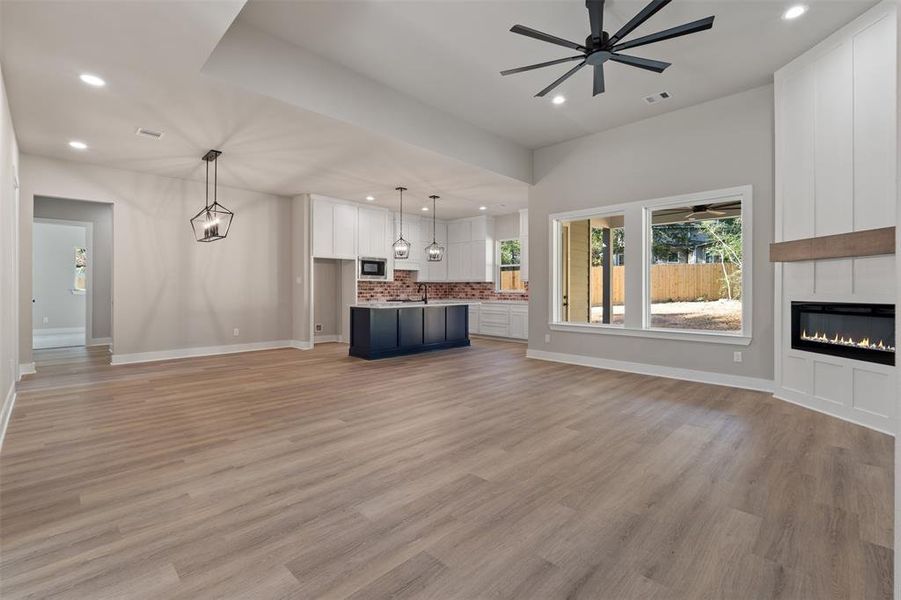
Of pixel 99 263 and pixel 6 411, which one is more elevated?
pixel 99 263

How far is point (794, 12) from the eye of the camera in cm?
341

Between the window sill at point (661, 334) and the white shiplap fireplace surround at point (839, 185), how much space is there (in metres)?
0.46

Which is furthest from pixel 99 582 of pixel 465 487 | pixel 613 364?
pixel 613 364

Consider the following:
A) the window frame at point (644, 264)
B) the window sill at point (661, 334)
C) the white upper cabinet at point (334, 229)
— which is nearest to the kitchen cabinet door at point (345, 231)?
the white upper cabinet at point (334, 229)

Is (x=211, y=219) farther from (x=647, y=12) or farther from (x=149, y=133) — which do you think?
(x=647, y=12)

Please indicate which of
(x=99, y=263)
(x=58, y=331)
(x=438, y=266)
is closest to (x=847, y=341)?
(x=438, y=266)

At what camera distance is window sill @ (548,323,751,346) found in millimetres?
4809

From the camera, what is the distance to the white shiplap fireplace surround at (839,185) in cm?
336

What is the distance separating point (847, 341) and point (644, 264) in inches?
89.9

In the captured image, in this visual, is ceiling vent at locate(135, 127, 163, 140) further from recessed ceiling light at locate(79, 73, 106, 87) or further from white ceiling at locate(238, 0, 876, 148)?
white ceiling at locate(238, 0, 876, 148)

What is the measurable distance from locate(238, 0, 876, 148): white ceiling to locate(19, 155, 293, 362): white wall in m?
4.25

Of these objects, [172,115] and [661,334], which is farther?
[661,334]

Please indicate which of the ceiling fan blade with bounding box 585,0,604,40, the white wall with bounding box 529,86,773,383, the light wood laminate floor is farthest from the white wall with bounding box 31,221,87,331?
the ceiling fan blade with bounding box 585,0,604,40

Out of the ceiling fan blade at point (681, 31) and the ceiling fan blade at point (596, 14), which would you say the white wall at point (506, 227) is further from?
the ceiling fan blade at point (681, 31)
